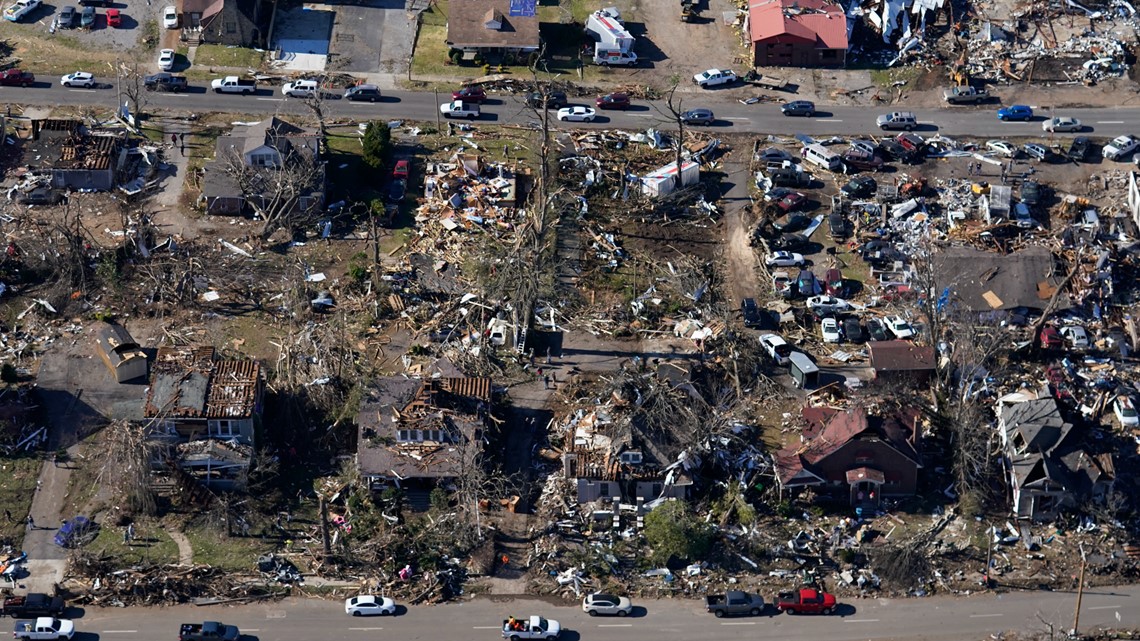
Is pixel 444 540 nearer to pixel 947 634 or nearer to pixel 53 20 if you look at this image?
pixel 947 634

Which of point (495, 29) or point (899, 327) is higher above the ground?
point (495, 29)

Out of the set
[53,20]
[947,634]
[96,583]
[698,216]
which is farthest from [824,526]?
[53,20]

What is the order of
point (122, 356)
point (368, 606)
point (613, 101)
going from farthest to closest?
point (613, 101) < point (122, 356) < point (368, 606)

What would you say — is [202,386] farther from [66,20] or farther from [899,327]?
[66,20]

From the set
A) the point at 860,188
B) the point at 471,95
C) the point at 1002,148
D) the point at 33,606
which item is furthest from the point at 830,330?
the point at 33,606

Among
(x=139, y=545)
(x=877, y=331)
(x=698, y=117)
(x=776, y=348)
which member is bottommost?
(x=139, y=545)

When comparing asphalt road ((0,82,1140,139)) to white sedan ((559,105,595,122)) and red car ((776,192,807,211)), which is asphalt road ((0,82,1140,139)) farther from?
red car ((776,192,807,211))
